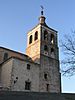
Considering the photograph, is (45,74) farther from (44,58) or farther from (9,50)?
(9,50)

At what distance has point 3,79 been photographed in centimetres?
2958

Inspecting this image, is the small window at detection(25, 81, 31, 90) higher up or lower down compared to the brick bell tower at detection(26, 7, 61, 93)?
lower down

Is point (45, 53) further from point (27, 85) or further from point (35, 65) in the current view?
point (27, 85)

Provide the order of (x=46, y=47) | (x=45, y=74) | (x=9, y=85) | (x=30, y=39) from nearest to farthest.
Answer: (x=9, y=85), (x=45, y=74), (x=46, y=47), (x=30, y=39)

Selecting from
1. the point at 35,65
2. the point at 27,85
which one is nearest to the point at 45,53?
the point at 35,65

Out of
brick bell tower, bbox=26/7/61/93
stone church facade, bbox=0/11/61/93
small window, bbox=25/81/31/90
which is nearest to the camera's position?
stone church facade, bbox=0/11/61/93

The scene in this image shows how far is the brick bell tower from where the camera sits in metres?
32.4

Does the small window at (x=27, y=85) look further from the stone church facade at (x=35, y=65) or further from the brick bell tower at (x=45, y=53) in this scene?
the brick bell tower at (x=45, y=53)

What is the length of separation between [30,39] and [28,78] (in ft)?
38.9

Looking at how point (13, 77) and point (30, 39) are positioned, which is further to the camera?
point (30, 39)

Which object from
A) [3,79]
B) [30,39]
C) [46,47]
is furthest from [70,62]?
[30,39]

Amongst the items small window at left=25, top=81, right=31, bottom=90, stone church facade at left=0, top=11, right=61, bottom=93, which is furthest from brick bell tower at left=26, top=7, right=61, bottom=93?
small window at left=25, top=81, right=31, bottom=90

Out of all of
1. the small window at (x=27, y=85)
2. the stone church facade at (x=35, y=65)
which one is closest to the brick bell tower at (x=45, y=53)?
the stone church facade at (x=35, y=65)

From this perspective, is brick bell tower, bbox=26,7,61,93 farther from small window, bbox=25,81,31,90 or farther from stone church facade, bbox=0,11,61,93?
small window, bbox=25,81,31,90
